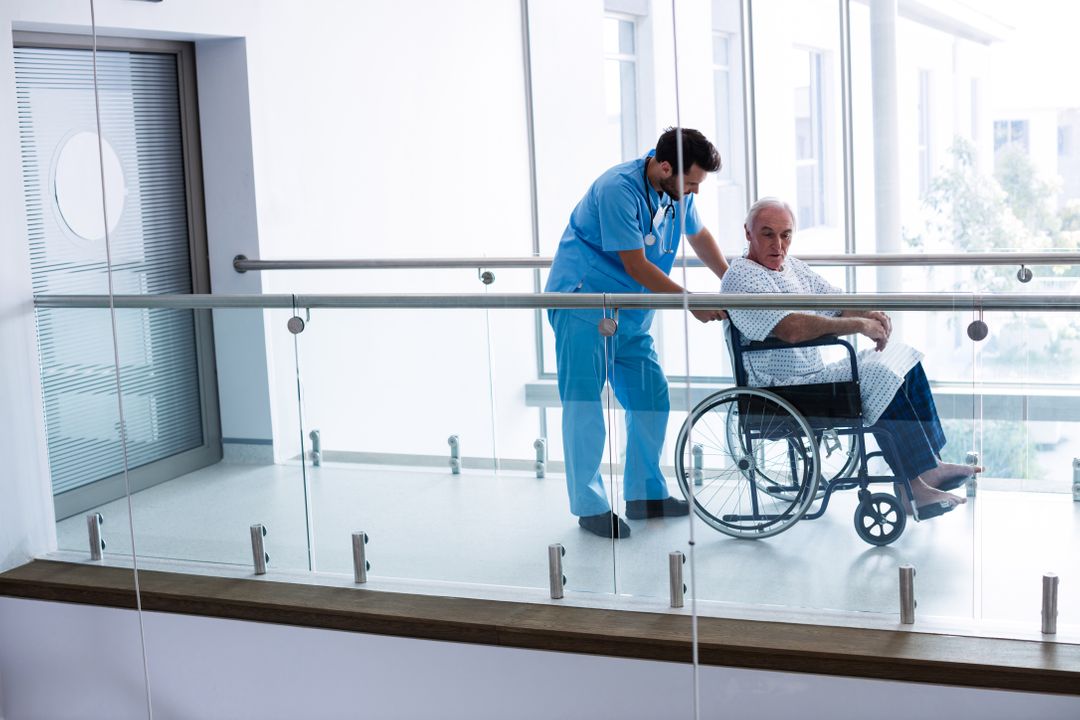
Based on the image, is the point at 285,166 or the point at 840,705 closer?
the point at 840,705

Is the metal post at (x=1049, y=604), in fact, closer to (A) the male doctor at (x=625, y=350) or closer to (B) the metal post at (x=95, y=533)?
(A) the male doctor at (x=625, y=350)

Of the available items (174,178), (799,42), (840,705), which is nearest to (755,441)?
(840,705)

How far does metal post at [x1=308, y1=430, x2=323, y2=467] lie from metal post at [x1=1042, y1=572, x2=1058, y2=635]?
1.80m

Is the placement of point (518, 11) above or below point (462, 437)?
above

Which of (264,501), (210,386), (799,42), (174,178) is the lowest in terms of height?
(264,501)

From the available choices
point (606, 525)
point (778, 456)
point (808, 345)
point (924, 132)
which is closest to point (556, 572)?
point (606, 525)

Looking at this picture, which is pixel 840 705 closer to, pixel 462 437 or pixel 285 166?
pixel 462 437

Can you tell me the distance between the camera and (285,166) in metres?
4.96

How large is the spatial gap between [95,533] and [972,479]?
2423 mm

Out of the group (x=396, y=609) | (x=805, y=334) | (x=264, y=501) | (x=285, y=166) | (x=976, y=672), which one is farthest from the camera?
(x=285, y=166)

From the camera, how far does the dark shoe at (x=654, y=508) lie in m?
3.08

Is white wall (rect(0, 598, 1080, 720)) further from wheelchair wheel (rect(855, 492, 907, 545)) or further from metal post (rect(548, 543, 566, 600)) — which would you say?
wheelchair wheel (rect(855, 492, 907, 545))

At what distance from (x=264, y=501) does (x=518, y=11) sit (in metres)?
4.78

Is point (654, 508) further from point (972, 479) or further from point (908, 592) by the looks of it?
point (972, 479)
